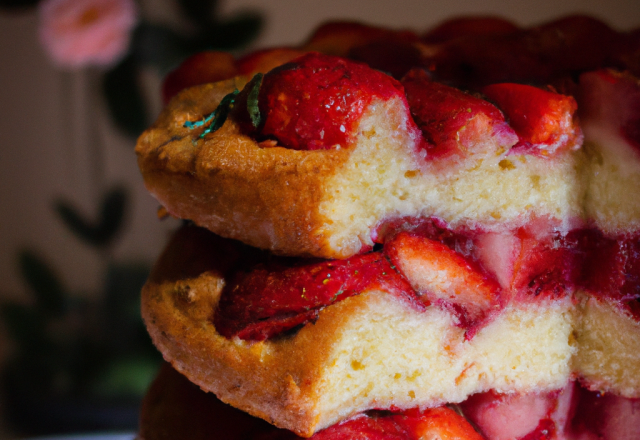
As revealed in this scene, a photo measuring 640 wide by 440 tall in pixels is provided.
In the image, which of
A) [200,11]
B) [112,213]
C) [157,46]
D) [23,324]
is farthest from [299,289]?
[23,324]

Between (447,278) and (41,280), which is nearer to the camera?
(447,278)

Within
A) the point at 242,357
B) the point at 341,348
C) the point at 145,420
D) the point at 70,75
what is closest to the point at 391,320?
the point at 341,348

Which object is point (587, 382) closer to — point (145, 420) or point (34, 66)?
point (145, 420)

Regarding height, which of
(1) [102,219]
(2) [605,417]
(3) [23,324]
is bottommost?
(3) [23,324]

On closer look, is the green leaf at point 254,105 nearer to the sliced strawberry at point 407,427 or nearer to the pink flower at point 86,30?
the sliced strawberry at point 407,427

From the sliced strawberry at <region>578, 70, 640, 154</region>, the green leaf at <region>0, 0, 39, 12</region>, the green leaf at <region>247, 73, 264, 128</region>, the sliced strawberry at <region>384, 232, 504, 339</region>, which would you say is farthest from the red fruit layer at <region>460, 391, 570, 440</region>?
the green leaf at <region>0, 0, 39, 12</region>

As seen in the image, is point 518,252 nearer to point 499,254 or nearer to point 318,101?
point 499,254

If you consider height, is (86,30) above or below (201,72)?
below
